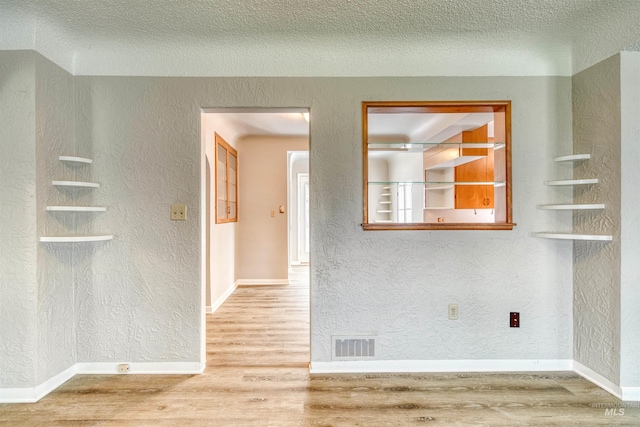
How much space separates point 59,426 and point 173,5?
7.77ft

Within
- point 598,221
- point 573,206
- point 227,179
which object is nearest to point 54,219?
point 227,179

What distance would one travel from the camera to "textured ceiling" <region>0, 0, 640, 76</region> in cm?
198

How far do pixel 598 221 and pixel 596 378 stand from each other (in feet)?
3.35

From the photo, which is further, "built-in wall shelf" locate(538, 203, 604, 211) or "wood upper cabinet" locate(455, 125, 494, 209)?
"wood upper cabinet" locate(455, 125, 494, 209)

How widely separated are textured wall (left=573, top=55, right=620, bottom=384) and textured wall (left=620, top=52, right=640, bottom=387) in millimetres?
26

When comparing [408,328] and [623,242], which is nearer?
[623,242]

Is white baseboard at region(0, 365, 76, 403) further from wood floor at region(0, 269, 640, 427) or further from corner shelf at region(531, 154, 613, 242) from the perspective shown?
corner shelf at region(531, 154, 613, 242)

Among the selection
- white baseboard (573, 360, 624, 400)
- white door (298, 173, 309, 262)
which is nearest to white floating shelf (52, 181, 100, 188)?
white baseboard (573, 360, 624, 400)

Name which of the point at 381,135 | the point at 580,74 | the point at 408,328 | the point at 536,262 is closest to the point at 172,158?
the point at 408,328

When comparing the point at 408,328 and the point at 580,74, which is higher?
the point at 580,74

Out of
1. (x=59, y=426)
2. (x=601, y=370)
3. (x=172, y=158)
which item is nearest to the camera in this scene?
(x=59, y=426)

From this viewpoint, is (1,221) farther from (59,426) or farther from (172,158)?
(59,426)

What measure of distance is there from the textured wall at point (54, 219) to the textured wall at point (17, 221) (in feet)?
0.12

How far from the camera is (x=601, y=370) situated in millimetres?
2256
